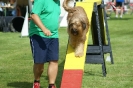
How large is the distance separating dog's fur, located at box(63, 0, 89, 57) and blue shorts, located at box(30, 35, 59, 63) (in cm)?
40

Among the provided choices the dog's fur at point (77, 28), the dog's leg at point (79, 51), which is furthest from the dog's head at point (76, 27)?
the dog's leg at point (79, 51)

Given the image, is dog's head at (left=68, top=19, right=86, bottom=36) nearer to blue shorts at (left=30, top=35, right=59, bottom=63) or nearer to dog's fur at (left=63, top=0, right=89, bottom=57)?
dog's fur at (left=63, top=0, right=89, bottom=57)

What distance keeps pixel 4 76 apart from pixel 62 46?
551 centimetres

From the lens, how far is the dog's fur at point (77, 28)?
650cm

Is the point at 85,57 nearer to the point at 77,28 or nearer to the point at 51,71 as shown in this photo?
the point at 77,28

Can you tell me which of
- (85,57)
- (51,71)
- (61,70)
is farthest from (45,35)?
(61,70)

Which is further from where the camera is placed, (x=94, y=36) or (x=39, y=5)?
(x=94, y=36)

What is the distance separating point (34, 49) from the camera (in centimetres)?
627

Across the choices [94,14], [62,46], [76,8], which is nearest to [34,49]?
[76,8]

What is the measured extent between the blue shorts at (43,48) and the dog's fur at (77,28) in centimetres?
40

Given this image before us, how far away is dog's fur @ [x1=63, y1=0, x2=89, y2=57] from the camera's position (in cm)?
650

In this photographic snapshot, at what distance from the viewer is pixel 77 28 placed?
21.3 feet

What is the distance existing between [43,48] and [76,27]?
626 millimetres

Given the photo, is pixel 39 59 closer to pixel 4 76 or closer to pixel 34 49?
pixel 34 49
